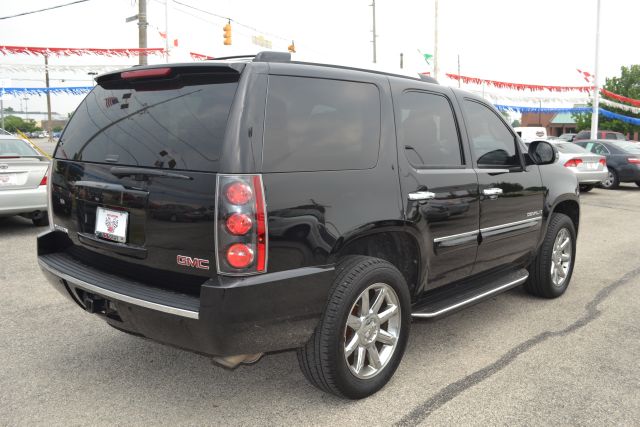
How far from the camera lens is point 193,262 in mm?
2660

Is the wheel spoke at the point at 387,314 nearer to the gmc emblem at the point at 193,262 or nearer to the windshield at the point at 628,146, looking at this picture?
the gmc emblem at the point at 193,262

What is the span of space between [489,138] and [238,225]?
2530mm

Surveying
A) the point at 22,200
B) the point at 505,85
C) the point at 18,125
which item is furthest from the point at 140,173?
the point at 18,125

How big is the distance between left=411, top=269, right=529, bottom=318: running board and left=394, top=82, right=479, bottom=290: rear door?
113mm

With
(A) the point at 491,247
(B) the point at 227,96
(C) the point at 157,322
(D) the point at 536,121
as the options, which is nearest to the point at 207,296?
(C) the point at 157,322

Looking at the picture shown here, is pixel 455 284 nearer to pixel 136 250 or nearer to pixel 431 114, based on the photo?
pixel 431 114

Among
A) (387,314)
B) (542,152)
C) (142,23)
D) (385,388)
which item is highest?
(142,23)

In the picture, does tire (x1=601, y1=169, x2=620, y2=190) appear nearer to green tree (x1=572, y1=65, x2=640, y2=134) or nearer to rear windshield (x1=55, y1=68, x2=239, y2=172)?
rear windshield (x1=55, y1=68, x2=239, y2=172)

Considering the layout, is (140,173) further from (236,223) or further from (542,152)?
(542,152)

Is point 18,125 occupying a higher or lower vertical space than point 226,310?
higher

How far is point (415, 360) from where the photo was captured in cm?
374

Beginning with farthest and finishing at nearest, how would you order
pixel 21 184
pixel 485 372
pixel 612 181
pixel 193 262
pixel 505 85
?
pixel 505 85, pixel 612 181, pixel 21 184, pixel 485 372, pixel 193 262

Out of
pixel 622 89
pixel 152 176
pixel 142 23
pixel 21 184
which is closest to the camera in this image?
pixel 152 176

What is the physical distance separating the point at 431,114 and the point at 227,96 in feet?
5.36
